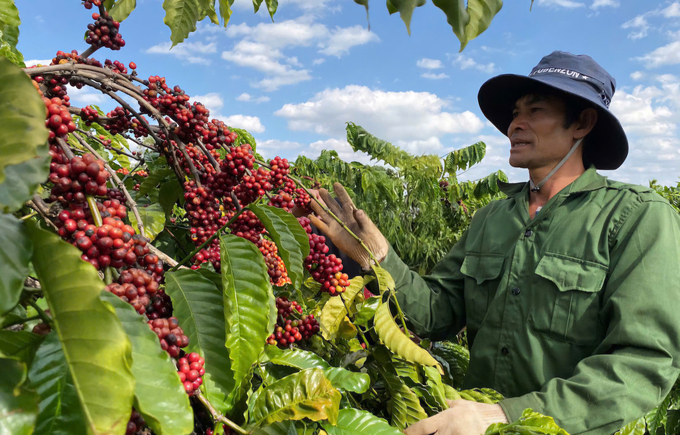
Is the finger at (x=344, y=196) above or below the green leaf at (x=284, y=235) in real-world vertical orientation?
above

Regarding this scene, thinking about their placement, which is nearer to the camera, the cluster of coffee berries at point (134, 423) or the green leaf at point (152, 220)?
the cluster of coffee berries at point (134, 423)

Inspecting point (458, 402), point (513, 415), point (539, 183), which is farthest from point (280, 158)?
point (539, 183)

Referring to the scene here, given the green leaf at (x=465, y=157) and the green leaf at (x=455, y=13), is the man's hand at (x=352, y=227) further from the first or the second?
the green leaf at (x=465, y=157)

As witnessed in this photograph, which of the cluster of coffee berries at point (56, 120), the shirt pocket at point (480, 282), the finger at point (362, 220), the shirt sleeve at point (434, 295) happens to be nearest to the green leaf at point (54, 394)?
the cluster of coffee berries at point (56, 120)

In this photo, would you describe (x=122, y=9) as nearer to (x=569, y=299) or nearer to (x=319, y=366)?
(x=319, y=366)

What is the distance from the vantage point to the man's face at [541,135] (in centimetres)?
206

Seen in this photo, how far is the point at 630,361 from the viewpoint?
148 cm

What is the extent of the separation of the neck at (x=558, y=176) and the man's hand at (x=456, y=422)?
4.01 feet

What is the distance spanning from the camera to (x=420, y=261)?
884 cm

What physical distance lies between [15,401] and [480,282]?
1.96 meters

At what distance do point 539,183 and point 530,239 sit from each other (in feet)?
1.20

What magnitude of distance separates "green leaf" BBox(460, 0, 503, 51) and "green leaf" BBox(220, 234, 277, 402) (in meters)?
0.53

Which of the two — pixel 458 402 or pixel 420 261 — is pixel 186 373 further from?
pixel 420 261

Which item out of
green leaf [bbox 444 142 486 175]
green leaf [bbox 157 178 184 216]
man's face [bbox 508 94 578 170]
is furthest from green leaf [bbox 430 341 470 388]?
green leaf [bbox 444 142 486 175]
